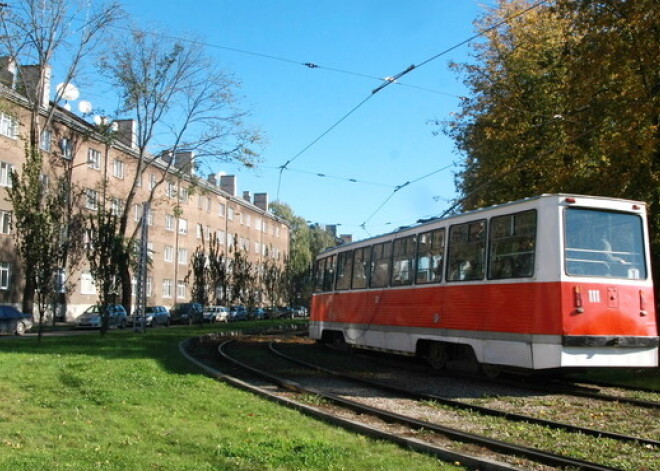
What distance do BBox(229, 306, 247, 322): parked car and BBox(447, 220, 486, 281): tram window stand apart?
44.1 meters

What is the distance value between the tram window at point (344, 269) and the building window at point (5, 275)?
2633 cm

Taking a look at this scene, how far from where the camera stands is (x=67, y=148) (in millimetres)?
43781

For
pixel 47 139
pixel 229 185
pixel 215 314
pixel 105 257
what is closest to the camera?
pixel 105 257

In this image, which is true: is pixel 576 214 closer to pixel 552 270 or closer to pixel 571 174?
pixel 552 270

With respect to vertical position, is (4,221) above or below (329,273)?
above

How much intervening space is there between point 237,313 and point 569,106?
142ft

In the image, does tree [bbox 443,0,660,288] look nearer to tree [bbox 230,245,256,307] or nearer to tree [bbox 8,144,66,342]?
tree [bbox 8,144,66,342]

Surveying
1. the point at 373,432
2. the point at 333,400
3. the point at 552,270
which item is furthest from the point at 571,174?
the point at 373,432

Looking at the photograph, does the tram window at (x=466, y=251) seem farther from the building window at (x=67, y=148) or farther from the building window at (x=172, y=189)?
the building window at (x=67, y=148)

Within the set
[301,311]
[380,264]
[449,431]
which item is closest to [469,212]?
[380,264]

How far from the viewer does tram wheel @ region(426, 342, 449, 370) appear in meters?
14.2

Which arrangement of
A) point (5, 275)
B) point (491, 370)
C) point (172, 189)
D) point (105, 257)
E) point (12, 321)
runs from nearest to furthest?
point (491, 370) < point (105, 257) < point (12, 321) < point (5, 275) < point (172, 189)

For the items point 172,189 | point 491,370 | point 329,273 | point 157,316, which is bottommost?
point 491,370

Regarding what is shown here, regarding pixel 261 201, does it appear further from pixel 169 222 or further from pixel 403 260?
pixel 403 260
